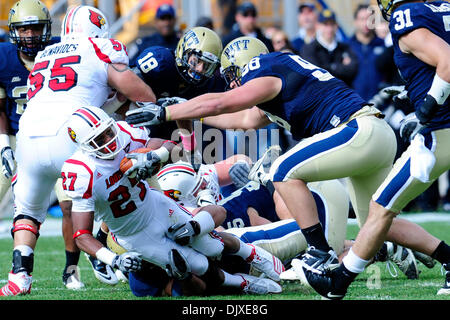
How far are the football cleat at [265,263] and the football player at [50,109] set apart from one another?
1.12 metres

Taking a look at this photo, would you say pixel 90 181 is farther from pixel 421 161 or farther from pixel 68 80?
pixel 421 161

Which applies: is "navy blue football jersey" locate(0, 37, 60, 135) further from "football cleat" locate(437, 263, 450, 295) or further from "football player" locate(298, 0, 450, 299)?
"football cleat" locate(437, 263, 450, 295)

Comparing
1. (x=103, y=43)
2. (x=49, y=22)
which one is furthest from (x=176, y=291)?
(x=49, y=22)

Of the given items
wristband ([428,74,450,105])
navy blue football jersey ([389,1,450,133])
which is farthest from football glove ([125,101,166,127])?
wristband ([428,74,450,105])

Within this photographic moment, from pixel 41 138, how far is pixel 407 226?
2132mm

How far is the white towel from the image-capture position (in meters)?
4.04

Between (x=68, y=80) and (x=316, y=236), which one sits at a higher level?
(x=68, y=80)

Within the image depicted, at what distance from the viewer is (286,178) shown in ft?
14.2

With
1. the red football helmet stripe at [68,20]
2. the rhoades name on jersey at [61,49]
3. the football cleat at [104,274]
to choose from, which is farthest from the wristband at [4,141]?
the football cleat at [104,274]

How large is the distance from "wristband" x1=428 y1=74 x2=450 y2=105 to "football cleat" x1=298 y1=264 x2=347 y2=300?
39.5 inches

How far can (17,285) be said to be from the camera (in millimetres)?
4809

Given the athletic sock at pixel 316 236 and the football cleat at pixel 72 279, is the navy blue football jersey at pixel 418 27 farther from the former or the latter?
the football cleat at pixel 72 279

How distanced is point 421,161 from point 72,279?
7.70 ft

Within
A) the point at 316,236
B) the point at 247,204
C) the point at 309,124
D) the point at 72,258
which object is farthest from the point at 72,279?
the point at 309,124
